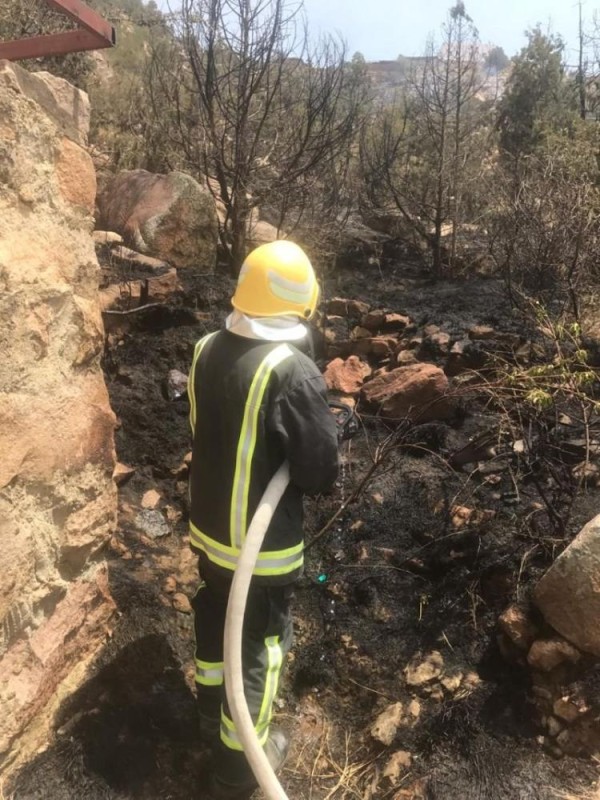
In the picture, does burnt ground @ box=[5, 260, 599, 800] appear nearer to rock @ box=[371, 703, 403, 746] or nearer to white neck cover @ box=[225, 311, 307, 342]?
rock @ box=[371, 703, 403, 746]

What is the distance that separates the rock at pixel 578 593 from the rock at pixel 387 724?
691mm

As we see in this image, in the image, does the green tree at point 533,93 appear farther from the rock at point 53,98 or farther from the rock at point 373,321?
A: the rock at point 53,98

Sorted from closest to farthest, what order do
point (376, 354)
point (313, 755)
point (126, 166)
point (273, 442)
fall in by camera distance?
point (273, 442) < point (313, 755) < point (376, 354) < point (126, 166)

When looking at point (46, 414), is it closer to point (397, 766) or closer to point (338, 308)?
point (397, 766)

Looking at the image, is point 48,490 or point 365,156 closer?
point 48,490

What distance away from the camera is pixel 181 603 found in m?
2.65

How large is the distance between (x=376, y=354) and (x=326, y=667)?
2.97 meters

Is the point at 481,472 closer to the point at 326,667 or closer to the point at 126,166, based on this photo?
the point at 326,667

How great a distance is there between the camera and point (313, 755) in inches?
89.8

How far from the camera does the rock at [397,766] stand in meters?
2.12

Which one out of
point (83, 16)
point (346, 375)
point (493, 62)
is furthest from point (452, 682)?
point (493, 62)

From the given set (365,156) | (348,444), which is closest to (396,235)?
(365,156)

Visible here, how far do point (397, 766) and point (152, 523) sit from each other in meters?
1.62

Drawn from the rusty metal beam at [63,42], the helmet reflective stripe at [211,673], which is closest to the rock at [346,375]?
the helmet reflective stripe at [211,673]
